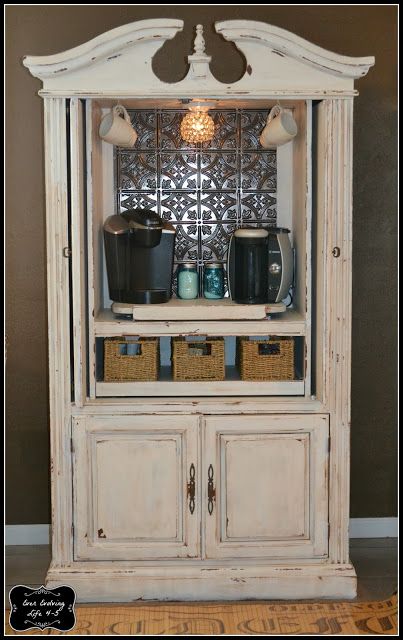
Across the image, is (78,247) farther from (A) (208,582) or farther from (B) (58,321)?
(A) (208,582)

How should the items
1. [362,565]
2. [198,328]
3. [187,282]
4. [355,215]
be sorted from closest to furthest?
[198,328]
[187,282]
[362,565]
[355,215]

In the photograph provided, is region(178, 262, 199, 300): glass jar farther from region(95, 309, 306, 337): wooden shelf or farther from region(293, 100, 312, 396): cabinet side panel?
region(293, 100, 312, 396): cabinet side panel

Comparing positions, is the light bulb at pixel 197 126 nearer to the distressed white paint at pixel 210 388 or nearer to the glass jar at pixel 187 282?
the glass jar at pixel 187 282

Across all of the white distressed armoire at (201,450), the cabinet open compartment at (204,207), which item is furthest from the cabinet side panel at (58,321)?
the cabinet open compartment at (204,207)

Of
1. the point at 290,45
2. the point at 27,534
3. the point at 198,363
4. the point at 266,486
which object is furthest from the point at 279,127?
the point at 27,534

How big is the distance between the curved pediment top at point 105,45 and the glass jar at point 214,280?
2.99 feet

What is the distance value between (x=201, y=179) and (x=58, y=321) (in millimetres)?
926

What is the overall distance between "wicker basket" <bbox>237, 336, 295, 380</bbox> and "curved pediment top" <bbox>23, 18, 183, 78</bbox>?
1.16 metres

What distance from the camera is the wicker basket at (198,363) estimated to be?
10.4ft

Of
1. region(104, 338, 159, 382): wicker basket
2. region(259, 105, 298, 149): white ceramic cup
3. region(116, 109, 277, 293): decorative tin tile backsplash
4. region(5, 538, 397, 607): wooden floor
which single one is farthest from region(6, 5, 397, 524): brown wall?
region(104, 338, 159, 382): wicker basket

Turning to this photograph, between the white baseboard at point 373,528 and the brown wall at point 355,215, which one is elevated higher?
the brown wall at point 355,215

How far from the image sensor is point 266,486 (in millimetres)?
3090

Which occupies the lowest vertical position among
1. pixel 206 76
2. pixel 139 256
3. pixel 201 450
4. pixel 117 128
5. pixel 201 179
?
pixel 201 450

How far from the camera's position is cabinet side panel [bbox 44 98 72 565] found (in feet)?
9.66
